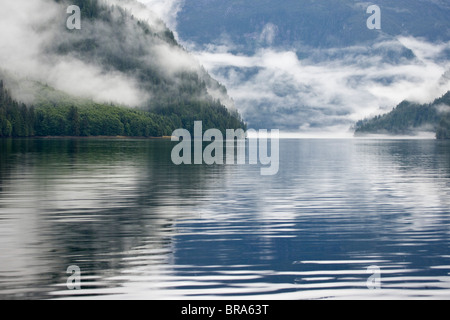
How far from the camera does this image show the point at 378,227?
42.2m

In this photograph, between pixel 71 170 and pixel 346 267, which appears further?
pixel 71 170

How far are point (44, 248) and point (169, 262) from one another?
7.22 metres

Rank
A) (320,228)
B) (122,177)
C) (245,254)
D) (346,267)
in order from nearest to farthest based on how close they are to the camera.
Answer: (346,267) < (245,254) < (320,228) < (122,177)

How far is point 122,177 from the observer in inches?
3204

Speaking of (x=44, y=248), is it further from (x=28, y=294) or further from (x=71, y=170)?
(x=71, y=170)

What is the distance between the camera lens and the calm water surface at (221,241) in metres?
25.9

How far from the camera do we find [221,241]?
1425 inches

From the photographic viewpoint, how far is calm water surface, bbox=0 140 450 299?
25.9 m
